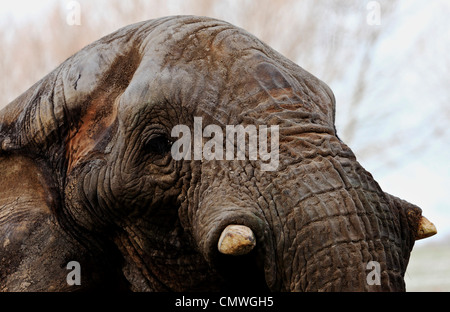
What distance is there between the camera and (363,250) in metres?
2.18

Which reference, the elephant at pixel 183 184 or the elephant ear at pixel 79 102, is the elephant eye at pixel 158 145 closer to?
the elephant at pixel 183 184

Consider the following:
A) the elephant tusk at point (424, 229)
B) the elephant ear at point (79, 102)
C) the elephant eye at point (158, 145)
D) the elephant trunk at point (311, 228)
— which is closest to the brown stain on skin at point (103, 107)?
the elephant ear at point (79, 102)

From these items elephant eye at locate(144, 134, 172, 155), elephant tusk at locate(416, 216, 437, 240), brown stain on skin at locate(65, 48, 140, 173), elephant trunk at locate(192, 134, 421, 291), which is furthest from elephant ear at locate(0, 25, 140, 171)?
elephant tusk at locate(416, 216, 437, 240)

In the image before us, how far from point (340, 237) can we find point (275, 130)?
0.40m

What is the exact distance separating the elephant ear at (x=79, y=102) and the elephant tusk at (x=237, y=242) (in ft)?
2.50

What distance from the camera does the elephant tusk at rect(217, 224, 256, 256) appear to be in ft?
7.09

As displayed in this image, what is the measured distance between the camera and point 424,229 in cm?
254

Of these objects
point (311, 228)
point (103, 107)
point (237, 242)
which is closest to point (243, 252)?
point (237, 242)

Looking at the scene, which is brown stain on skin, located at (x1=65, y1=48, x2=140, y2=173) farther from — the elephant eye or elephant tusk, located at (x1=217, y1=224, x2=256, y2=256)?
elephant tusk, located at (x1=217, y1=224, x2=256, y2=256)

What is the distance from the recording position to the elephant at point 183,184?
2234 millimetres

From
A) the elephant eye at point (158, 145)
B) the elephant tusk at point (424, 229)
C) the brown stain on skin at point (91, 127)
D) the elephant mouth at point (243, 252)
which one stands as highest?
the brown stain on skin at point (91, 127)

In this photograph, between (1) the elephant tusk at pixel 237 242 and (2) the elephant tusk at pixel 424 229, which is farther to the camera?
(2) the elephant tusk at pixel 424 229
